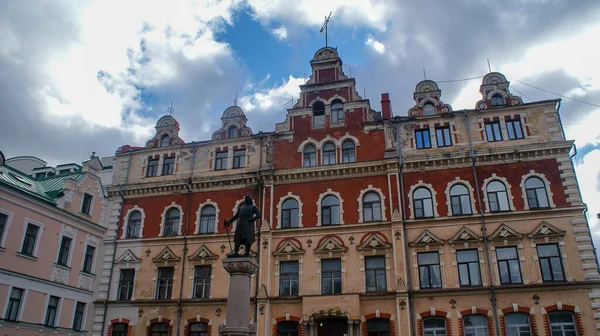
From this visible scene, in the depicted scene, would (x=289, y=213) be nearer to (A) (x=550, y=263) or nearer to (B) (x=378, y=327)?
(B) (x=378, y=327)

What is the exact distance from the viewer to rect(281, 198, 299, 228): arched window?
30.7 meters

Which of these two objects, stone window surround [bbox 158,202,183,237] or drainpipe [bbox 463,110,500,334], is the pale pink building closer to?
stone window surround [bbox 158,202,183,237]

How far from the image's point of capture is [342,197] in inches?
1192

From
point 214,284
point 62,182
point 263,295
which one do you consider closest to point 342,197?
point 263,295

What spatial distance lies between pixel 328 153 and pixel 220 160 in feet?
25.6

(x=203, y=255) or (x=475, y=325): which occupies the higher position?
(x=203, y=255)

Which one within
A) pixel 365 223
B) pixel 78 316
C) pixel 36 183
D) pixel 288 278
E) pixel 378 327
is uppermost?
pixel 36 183

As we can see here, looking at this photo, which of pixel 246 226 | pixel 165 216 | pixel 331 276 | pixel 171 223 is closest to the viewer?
pixel 246 226

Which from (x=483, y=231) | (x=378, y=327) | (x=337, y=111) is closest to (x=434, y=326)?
(x=378, y=327)

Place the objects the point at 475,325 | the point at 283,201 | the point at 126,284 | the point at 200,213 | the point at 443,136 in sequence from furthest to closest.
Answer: the point at 200,213
the point at 126,284
the point at 283,201
the point at 443,136
the point at 475,325

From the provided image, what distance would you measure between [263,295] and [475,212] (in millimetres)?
13188

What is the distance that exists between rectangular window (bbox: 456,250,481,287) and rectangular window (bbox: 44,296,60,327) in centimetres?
2341

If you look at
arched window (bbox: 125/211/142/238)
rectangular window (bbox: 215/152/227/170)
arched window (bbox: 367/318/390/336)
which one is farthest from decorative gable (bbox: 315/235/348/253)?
arched window (bbox: 125/211/142/238)

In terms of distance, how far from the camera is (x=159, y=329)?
29.7 m
